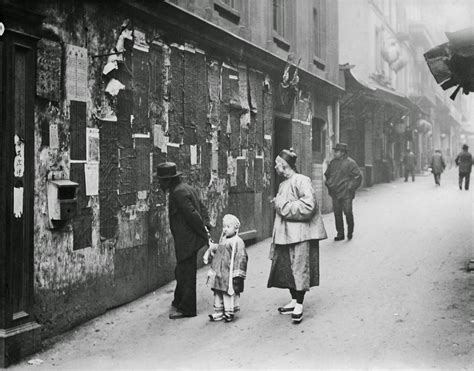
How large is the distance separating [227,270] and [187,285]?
2.07 feet

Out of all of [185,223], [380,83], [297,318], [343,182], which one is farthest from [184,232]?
[380,83]

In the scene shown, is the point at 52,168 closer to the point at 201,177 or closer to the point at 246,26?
the point at 201,177

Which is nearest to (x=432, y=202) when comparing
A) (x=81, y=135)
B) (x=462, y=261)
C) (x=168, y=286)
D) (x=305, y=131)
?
(x=305, y=131)

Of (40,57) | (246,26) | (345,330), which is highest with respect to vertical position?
(246,26)

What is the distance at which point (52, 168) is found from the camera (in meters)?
6.36

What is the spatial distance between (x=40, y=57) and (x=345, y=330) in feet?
14.4

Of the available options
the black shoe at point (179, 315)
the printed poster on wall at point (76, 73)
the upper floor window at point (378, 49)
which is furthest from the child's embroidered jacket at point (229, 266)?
the upper floor window at point (378, 49)

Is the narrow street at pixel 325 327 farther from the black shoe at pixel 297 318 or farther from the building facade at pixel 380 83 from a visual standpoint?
the building facade at pixel 380 83

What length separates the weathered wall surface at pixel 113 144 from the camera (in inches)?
250

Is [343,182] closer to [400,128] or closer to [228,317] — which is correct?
[228,317]

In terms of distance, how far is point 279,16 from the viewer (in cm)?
1402

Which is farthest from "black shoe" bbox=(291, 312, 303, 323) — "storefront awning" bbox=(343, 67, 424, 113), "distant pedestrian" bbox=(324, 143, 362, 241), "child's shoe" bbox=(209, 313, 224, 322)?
"storefront awning" bbox=(343, 67, 424, 113)

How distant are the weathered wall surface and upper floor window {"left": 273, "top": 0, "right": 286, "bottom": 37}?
386 cm

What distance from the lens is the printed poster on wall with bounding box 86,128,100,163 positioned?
276 inches
